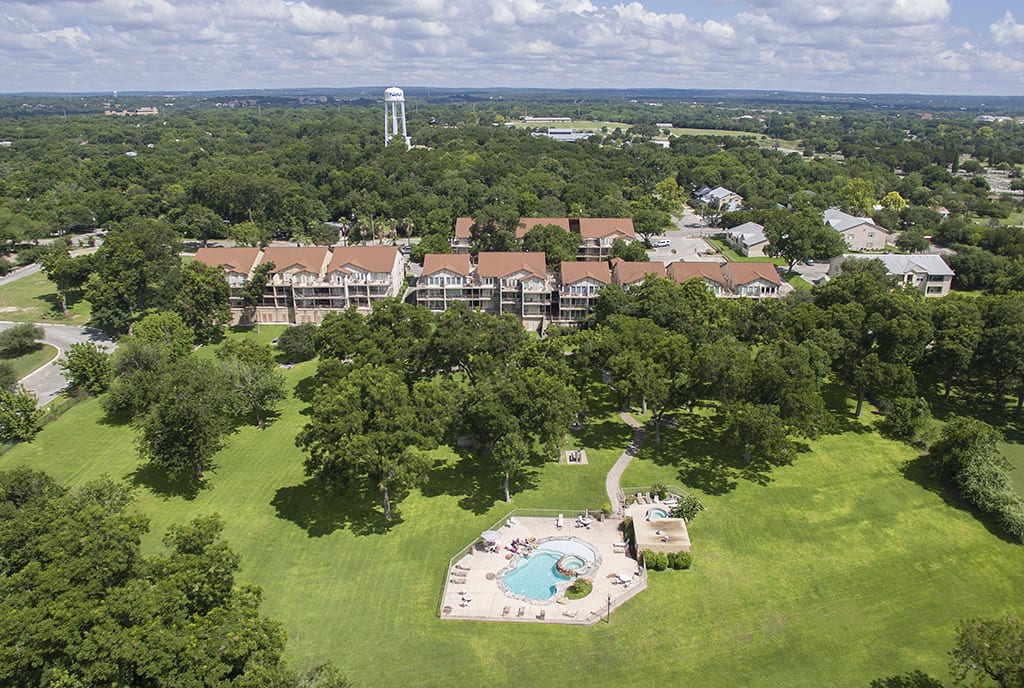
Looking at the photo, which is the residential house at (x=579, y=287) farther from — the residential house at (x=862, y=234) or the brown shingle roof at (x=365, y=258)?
the residential house at (x=862, y=234)

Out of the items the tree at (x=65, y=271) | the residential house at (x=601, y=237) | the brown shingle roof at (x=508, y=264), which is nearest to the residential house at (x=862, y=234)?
the residential house at (x=601, y=237)

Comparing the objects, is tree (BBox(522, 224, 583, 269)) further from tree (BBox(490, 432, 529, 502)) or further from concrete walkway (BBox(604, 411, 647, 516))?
tree (BBox(490, 432, 529, 502))

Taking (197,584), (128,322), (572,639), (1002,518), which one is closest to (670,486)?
(572,639)

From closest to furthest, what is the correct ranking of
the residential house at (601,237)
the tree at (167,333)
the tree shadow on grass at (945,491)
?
the tree shadow on grass at (945,491) < the tree at (167,333) < the residential house at (601,237)

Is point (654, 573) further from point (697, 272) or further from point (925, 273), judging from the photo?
point (925, 273)

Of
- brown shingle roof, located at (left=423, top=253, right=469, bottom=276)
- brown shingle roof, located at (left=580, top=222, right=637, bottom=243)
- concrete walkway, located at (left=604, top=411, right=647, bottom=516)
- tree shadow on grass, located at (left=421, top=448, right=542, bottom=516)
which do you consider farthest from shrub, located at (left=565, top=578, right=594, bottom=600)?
brown shingle roof, located at (left=580, top=222, right=637, bottom=243)

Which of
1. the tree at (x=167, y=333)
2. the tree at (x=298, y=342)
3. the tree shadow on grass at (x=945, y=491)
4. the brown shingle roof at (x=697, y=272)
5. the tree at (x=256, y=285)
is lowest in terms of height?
the tree shadow on grass at (x=945, y=491)

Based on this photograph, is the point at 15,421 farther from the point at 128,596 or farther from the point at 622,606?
the point at 622,606
